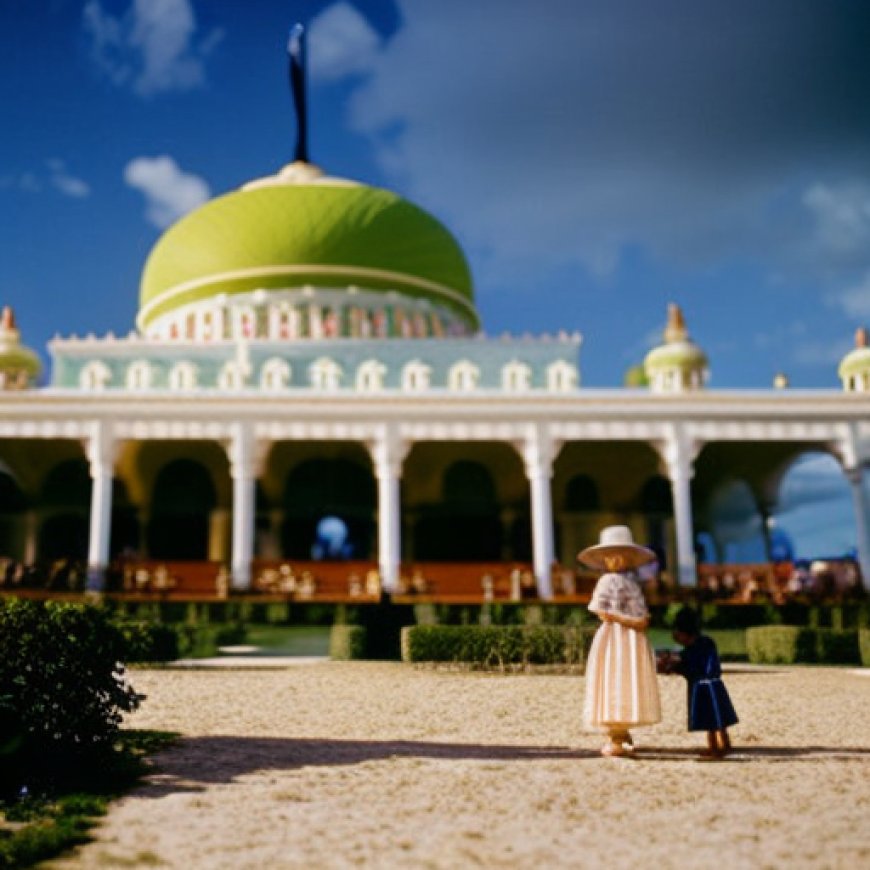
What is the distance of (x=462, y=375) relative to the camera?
30.6 metres

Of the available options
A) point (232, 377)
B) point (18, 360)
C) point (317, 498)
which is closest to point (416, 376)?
point (317, 498)

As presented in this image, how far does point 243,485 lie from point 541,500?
25.3 feet

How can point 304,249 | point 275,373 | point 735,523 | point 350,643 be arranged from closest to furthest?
point 350,643 < point 275,373 < point 304,249 < point 735,523

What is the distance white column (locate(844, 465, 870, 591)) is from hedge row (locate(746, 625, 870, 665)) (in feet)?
33.1

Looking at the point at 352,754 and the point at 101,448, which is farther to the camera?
the point at 101,448

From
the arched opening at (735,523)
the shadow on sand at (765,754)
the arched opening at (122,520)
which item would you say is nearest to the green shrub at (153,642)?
the shadow on sand at (765,754)

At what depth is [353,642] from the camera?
15.9 meters

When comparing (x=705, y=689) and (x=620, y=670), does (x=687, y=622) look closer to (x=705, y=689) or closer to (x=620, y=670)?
(x=705, y=689)

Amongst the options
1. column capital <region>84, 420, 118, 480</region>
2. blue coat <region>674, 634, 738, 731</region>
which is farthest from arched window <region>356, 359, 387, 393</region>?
Answer: blue coat <region>674, 634, 738, 731</region>

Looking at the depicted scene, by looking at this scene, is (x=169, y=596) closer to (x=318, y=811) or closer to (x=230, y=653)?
(x=230, y=653)

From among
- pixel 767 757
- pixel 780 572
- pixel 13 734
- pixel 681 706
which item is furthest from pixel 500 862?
pixel 780 572

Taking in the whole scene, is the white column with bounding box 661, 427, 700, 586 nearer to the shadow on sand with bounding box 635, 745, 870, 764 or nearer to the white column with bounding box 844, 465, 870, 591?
the white column with bounding box 844, 465, 870, 591

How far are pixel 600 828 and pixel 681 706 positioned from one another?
5.84m

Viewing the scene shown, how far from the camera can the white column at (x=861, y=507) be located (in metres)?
26.0
